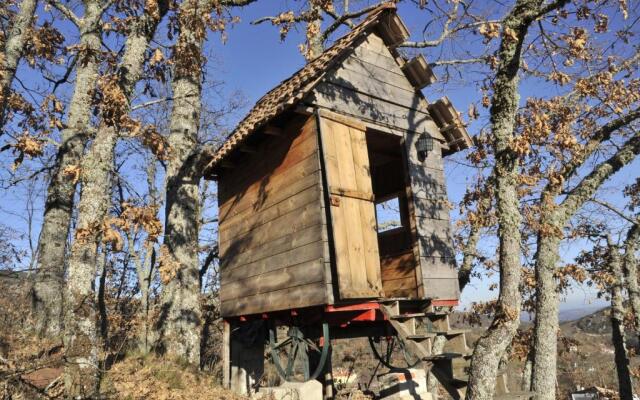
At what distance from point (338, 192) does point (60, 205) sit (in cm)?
672

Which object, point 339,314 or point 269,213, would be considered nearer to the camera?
point 339,314

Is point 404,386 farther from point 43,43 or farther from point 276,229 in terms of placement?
point 43,43

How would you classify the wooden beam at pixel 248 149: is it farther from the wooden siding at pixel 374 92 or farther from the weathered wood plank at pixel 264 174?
the wooden siding at pixel 374 92

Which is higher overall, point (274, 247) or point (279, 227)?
point (279, 227)

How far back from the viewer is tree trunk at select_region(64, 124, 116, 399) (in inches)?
219

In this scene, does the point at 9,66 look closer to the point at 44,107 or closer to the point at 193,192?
the point at 44,107

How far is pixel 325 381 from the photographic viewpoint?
426 inches

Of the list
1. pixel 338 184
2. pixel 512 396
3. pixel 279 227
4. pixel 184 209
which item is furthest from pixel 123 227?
pixel 512 396

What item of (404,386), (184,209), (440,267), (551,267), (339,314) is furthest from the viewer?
(184,209)

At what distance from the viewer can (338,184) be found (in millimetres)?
7727

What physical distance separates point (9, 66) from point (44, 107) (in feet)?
7.32

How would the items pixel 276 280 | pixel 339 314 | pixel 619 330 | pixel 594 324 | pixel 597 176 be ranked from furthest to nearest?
pixel 594 324 < pixel 619 330 < pixel 597 176 < pixel 276 280 < pixel 339 314

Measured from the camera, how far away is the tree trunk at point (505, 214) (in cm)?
594

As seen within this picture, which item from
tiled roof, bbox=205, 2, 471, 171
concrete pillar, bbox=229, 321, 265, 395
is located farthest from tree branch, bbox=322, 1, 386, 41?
concrete pillar, bbox=229, 321, 265, 395
